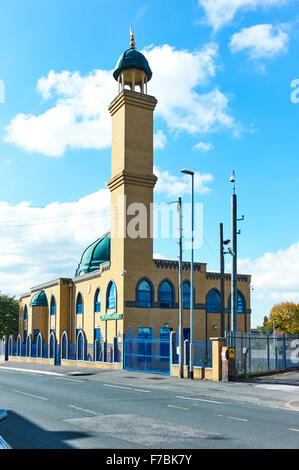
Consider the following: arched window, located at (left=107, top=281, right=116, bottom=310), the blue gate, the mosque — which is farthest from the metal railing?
arched window, located at (left=107, top=281, right=116, bottom=310)

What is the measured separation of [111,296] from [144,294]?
2.98m

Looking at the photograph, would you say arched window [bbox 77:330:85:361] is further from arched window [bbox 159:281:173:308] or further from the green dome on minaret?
the green dome on minaret

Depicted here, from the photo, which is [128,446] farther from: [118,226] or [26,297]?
[26,297]

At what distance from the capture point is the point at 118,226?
40.7 m

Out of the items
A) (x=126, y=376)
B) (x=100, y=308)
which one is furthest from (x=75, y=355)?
(x=126, y=376)

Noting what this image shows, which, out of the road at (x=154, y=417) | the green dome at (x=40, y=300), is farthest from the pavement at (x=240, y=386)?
the green dome at (x=40, y=300)

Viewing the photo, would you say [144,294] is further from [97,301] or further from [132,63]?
[132,63]

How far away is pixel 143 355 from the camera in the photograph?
32438 millimetres

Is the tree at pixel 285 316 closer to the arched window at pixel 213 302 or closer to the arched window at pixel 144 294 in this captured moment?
the arched window at pixel 213 302

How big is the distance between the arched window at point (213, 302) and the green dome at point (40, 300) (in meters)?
20.5

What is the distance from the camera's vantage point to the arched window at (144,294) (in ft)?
132

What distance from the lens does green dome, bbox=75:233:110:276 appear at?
172 ft

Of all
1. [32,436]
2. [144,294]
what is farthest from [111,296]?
[32,436]
